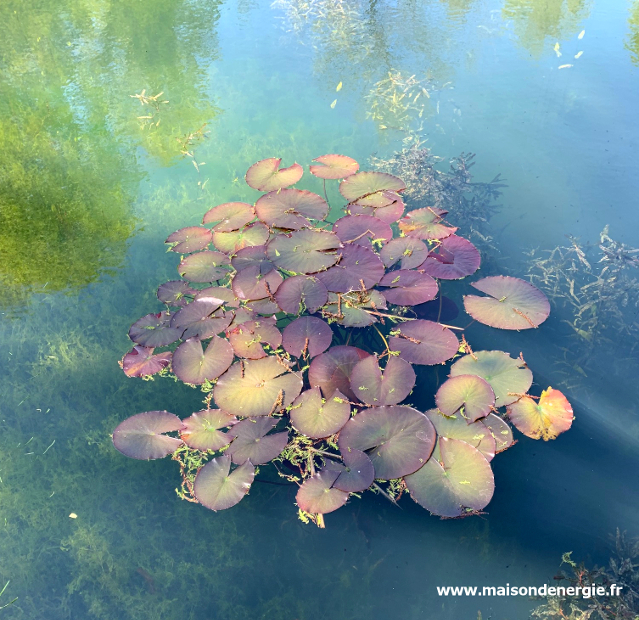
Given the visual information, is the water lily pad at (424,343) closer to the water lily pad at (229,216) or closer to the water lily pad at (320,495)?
the water lily pad at (320,495)

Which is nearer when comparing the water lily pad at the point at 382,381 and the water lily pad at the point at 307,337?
the water lily pad at the point at 382,381

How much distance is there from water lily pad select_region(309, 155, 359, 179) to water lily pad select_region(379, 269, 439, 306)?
0.73 m

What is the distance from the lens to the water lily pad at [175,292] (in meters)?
2.17

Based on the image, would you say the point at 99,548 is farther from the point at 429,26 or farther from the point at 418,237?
the point at 429,26

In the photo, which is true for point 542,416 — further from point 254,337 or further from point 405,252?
point 254,337

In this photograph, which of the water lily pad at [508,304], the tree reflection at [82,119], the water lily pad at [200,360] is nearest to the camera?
the water lily pad at [200,360]

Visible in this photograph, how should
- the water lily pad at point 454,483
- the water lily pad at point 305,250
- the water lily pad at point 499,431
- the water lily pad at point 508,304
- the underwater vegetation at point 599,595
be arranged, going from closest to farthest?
the underwater vegetation at point 599,595 → the water lily pad at point 454,483 → the water lily pad at point 499,431 → the water lily pad at point 508,304 → the water lily pad at point 305,250

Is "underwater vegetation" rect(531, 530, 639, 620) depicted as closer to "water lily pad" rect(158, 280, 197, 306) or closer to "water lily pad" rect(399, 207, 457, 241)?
"water lily pad" rect(399, 207, 457, 241)

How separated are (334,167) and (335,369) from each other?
1.27m

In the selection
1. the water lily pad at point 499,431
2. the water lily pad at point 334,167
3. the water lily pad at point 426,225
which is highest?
the water lily pad at point 334,167

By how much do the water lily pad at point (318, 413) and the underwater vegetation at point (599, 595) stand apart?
818 mm

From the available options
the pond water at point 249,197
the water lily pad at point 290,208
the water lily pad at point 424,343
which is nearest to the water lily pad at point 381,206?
the water lily pad at point 290,208

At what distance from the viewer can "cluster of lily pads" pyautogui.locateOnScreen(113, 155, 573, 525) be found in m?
1.63

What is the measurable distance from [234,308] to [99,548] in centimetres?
102
